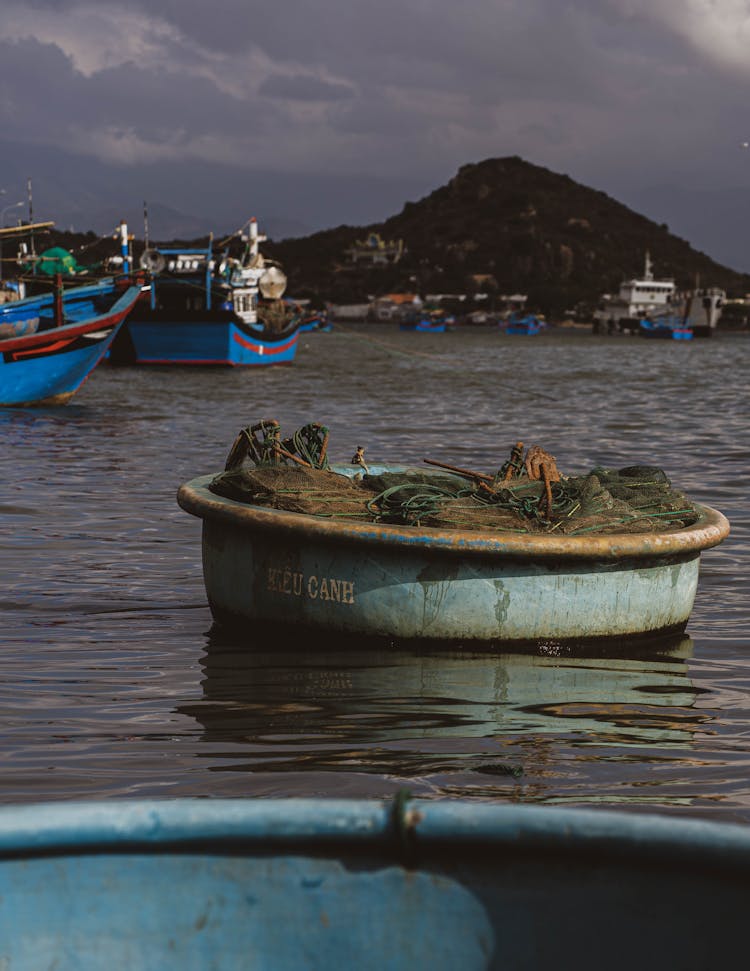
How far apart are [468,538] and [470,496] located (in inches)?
41.4

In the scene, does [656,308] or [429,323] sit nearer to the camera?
[656,308]

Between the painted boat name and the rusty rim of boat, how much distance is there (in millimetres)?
271

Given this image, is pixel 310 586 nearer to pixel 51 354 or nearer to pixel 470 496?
pixel 470 496

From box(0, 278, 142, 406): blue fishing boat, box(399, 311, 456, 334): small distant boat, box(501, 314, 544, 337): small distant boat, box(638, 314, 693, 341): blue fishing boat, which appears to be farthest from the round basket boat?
box(399, 311, 456, 334): small distant boat

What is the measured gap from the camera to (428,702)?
20.3ft

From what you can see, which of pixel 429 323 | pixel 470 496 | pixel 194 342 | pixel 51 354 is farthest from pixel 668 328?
pixel 470 496

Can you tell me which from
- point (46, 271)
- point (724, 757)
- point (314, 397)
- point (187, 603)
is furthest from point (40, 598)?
point (46, 271)

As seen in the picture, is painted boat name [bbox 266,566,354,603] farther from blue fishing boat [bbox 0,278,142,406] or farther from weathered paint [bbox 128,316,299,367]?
weathered paint [bbox 128,316,299,367]

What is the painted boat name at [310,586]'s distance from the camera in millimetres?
6793

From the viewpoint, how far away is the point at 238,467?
8.20 meters

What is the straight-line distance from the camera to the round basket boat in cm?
655

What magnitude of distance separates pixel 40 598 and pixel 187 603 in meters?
1.01

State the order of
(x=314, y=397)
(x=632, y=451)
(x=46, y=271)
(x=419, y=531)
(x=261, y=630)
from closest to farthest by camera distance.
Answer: (x=419, y=531)
(x=261, y=630)
(x=632, y=451)
(x=314, y=397)
(x=46, y=271)

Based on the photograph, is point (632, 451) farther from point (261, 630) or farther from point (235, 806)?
point (235, 806)
